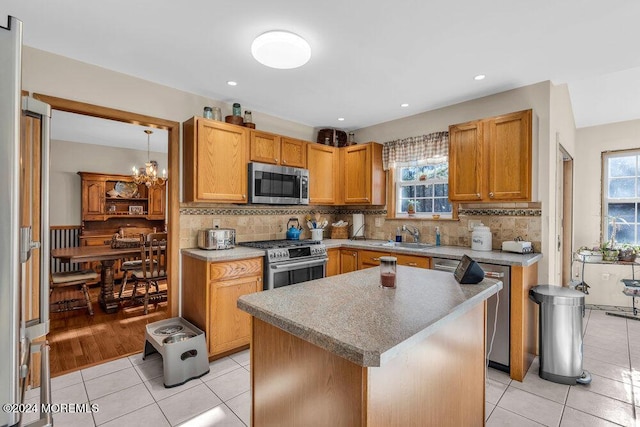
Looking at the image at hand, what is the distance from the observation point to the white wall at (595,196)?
4016 millimetres

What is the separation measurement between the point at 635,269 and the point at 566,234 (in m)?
0.86

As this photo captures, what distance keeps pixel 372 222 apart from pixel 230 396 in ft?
9.13

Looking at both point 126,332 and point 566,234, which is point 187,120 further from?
point 566,234

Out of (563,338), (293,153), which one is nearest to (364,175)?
(293,153)

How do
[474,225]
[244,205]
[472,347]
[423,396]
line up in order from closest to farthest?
[423,396]
[472,347]
[474,225]
[244,205]

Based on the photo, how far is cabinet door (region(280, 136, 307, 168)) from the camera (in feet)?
12.0

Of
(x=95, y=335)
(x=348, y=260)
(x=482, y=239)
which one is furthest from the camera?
(x=348, y=260)

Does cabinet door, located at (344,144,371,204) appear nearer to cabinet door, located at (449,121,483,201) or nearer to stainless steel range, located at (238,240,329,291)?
stainless steel range, located at (238,240,329,291)

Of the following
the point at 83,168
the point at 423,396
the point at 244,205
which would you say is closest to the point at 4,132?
the point at 423,396

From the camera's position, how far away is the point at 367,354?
0.84 m

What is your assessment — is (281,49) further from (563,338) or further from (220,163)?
(563,338)

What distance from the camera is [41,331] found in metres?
0.98

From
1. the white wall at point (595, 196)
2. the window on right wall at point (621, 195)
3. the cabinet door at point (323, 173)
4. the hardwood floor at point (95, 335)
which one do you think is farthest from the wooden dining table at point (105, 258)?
the window on right wall at point (621, 195)

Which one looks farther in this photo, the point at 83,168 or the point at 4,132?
the point at 83,168
